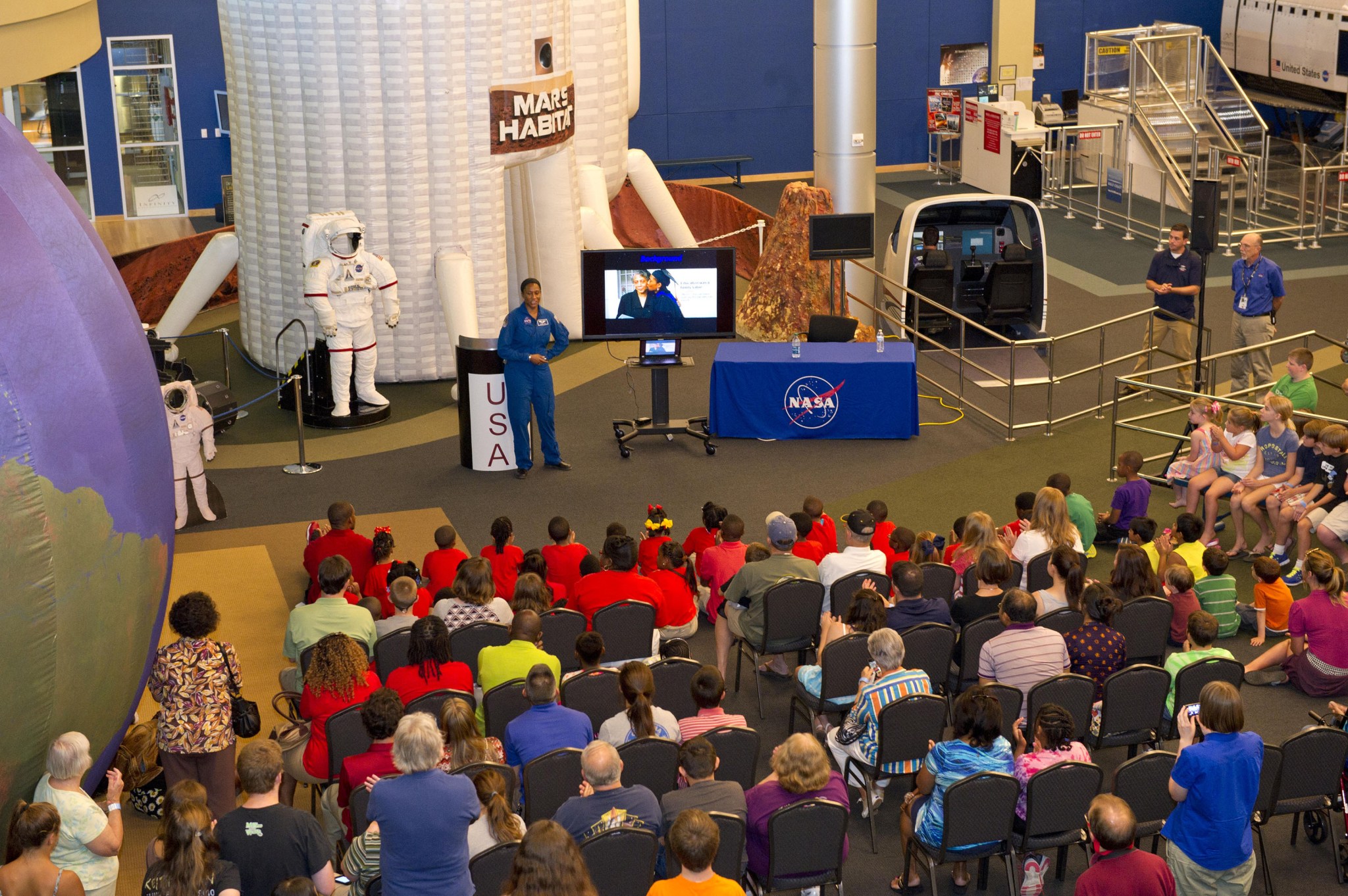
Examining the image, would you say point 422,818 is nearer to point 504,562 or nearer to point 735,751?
point 735,751

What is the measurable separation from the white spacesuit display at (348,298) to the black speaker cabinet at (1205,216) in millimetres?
7497

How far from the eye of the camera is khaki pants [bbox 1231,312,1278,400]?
13672mm

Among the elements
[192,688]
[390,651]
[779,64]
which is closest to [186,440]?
[390,651]

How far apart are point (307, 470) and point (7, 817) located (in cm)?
687

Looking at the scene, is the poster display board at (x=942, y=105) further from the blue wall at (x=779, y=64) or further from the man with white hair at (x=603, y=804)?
the man with white hair at (x=603, y=804)

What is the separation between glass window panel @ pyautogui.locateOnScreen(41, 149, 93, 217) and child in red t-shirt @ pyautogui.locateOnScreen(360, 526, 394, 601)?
17.1 m

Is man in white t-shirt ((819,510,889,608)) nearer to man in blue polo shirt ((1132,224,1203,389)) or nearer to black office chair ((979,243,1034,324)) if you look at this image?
man in blue polo shirt ((1132,224,1203,389))

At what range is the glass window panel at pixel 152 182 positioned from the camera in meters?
24.4

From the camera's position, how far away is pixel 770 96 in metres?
27.6

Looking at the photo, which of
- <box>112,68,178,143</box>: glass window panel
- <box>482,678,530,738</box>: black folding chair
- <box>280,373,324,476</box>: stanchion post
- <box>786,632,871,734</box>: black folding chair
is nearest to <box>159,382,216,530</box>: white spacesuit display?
<box>280,373,324,476</box>: stanchion post

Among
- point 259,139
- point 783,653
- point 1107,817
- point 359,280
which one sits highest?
point 259,139

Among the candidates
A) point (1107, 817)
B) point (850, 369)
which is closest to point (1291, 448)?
point (850, 369)

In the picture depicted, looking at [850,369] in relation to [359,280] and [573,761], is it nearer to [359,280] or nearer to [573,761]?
[359,280]

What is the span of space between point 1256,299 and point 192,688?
1034cm
